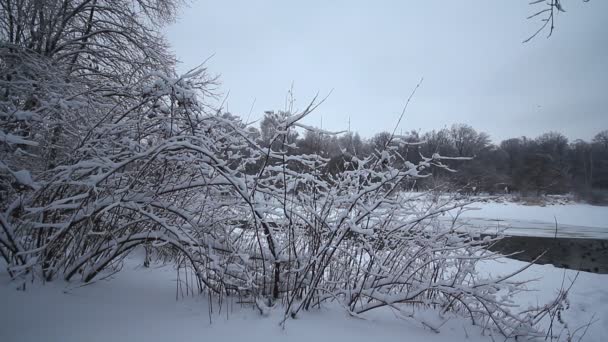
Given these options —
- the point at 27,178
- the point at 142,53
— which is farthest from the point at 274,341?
the point at 142,53

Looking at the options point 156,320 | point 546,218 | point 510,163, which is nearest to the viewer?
point 156,320

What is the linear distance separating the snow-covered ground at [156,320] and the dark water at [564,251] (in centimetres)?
636

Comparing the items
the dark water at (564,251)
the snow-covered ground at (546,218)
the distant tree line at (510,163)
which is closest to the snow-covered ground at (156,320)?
the distant tree line at (510,163)

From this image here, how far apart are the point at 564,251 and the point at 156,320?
12532mm

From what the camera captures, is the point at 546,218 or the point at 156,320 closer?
the point at 156,320

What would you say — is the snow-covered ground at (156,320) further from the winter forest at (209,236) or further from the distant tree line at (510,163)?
the distant tree line at (510,163)

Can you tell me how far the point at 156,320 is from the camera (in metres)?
2.00

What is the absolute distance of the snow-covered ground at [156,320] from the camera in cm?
177

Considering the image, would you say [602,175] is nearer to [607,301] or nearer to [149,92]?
[607,301]

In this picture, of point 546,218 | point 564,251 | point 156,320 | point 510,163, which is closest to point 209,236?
point 156,320

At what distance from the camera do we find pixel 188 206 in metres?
2.92

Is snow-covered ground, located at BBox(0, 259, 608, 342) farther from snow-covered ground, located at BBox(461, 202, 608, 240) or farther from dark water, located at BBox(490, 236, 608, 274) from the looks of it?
snow-covered ground, located at BBox(461, 202, 608, 240)

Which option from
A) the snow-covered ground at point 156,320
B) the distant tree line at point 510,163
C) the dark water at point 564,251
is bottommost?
the dark water at point 564,251

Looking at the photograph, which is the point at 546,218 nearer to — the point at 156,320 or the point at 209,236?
the point at 209,236
